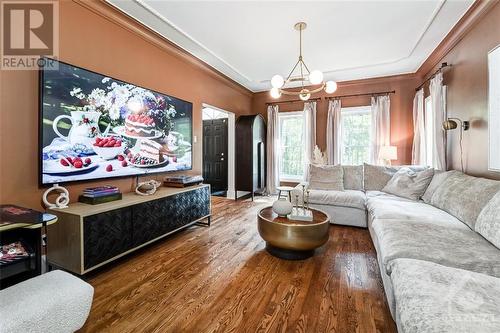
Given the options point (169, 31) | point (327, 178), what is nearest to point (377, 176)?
point (327, 178)

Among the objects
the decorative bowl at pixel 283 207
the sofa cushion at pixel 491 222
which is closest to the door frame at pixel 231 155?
the decorative bowl at pixel 283 207

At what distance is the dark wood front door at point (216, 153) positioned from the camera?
610 centimetres

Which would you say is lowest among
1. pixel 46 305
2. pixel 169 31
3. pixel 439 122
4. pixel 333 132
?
pixel 46 305

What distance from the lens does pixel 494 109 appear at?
7.72ft

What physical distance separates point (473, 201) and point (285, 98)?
4567 millimetres

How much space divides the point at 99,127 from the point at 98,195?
702 millimetres

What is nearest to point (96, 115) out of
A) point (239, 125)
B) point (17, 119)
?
point (17, 119)

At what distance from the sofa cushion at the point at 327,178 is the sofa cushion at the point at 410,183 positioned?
2.44 ft

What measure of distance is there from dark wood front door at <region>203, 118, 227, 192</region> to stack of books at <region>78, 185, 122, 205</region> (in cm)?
374

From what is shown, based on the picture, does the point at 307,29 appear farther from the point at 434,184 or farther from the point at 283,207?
the point at 434,184

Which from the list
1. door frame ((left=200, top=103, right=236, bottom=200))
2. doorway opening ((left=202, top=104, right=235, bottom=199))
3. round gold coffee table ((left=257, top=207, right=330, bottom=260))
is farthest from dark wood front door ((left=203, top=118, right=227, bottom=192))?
round gold coffee table ((left=257, top=207, right=330, bottom=260))

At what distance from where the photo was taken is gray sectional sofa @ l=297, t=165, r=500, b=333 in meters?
0.98

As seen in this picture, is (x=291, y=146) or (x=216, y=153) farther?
(x=216, y=153)

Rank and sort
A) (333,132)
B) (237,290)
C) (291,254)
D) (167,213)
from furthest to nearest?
(333,132), (167,213), (291,254), (237,290)
